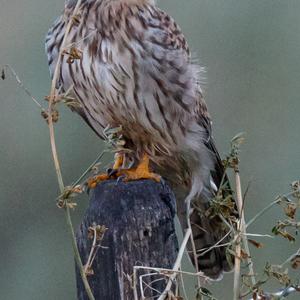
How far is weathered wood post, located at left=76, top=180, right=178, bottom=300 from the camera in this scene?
386 centimetres

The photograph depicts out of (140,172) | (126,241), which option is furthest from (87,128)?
(126,241)

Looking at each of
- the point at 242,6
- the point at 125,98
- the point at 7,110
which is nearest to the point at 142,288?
the point at 125,98

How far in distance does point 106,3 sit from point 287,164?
124 inches

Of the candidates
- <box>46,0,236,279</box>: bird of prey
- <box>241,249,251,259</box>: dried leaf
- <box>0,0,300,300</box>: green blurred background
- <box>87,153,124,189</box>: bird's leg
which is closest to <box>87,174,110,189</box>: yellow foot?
<box>87,153,124,189</box>: bird's leg

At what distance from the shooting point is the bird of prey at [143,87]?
17.4 ft

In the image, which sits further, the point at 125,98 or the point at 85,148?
the point at 85,148

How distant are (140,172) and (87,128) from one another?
3.60 metres

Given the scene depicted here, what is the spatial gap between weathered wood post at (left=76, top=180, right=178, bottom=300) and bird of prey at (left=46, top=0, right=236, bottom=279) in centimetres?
108


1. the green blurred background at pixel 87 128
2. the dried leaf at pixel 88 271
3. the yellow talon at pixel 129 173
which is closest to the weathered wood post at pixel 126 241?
the dried leaf at pixel 88 271

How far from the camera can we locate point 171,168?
5789mm

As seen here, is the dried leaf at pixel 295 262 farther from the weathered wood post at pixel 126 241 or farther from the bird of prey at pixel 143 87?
the bird of prey at pixel 143 87

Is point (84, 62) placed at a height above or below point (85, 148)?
above

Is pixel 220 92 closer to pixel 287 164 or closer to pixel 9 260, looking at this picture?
pixel 287 164

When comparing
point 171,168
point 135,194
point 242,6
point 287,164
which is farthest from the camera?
point 242,6
